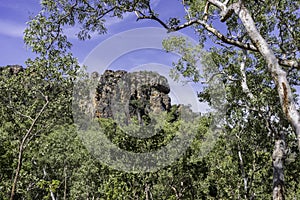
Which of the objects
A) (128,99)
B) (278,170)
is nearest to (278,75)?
(278,170)

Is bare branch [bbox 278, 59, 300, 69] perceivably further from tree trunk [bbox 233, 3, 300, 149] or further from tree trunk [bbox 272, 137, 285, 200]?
tree trunk [bbox 272, 137, 285, 200]

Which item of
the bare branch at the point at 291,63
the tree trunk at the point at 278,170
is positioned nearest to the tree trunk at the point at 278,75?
the bare branch at the point at 291,63

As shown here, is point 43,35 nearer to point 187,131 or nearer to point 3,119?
point 187,131

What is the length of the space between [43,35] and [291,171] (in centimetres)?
1605

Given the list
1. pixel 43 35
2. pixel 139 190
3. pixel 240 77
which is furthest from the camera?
pixel 139 190

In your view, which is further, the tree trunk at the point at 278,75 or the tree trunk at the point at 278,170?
the tree trunk at the point at 278,170

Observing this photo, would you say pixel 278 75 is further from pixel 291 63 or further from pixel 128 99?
pixel 128 99

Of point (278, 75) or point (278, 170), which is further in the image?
point (278, 170)

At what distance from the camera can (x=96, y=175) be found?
76.7 ft

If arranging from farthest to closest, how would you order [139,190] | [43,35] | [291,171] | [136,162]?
1. [291,171]
2. [139,190]
3. [136,162]
4. [43,35]

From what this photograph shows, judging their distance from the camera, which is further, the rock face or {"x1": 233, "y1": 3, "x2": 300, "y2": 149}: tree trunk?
the rock face

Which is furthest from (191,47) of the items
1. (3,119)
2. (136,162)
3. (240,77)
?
(3,119)

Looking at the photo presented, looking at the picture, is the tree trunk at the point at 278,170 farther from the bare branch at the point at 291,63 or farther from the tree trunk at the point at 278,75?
the tree trunk at the point at 278,75

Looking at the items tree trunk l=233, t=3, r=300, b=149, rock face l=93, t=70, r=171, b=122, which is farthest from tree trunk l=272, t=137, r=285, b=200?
rock face l=93, t=70, r=171, b=122
